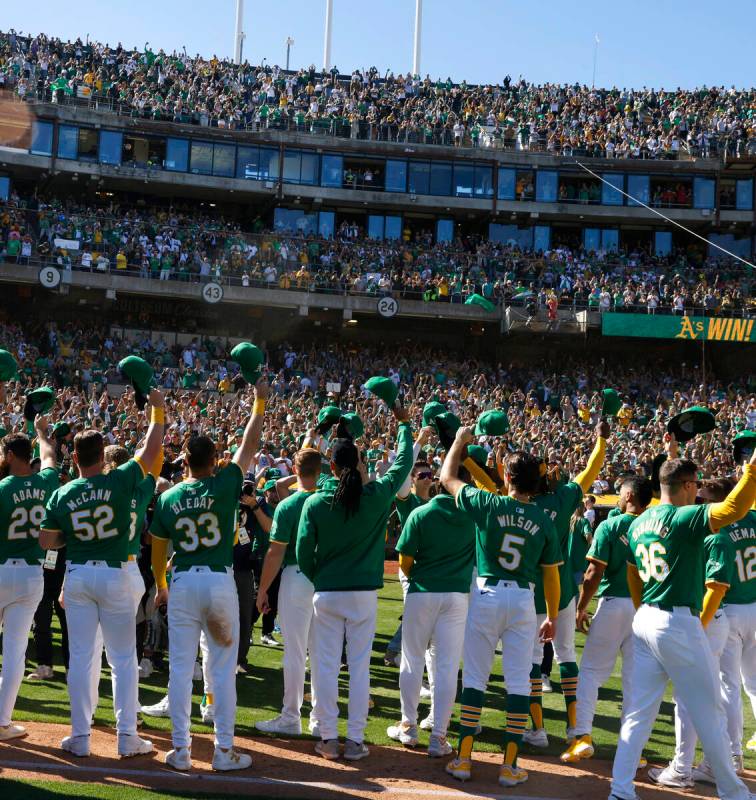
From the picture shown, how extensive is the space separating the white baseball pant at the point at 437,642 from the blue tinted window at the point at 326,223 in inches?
1270

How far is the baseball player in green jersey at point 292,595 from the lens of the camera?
697cm

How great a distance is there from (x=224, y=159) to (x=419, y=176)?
24.3 ft

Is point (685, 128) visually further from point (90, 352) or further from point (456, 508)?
point (456, 508)

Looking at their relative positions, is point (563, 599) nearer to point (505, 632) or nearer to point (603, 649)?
point (603, 649)

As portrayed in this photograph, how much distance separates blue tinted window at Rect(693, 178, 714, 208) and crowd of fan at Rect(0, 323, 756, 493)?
6758 mm

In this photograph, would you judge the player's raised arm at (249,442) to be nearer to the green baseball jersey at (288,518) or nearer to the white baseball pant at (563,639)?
the green baseball jersey at (288,518)

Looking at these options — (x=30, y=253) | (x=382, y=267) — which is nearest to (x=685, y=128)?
(x=382, y=267)

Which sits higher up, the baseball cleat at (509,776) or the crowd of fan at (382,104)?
the crowd of fan at (382,104)

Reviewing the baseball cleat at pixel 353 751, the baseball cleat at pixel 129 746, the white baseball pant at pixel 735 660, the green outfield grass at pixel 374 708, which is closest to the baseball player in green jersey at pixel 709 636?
the white baseball pant at pixel 735 660

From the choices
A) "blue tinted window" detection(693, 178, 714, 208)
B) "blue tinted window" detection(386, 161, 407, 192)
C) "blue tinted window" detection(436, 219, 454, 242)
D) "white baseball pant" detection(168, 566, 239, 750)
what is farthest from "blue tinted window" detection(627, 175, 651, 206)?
"white baseball pant" detection(168, 566, 239, 750)

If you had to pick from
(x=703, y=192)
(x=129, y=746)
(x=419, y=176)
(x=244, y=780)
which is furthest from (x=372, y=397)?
(x=244, y=780)

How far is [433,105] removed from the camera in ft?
132

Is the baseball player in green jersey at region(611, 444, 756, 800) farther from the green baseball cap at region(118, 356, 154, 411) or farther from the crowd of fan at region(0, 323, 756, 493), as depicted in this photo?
the crowd of fan at region(0, 323, 756, 493)

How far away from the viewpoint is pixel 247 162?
121ft
